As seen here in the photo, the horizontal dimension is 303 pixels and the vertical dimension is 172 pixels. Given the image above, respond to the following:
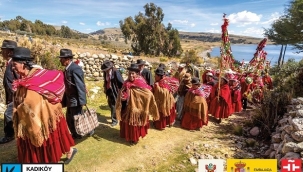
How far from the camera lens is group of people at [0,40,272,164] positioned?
3602mm

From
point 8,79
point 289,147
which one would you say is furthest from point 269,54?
point 8,79

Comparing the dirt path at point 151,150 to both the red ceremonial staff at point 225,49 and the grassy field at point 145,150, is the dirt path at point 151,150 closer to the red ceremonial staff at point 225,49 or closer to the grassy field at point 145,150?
the grassy field at point 145,150

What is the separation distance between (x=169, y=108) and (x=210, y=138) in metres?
1.34

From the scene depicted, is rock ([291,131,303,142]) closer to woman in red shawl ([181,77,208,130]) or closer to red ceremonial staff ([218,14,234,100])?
woman in red shawl ([181,77,208,130])

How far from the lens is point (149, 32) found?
116ft

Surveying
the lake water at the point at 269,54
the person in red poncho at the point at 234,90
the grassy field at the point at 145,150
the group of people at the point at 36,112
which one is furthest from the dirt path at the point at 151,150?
the lake water at the point at 269,54

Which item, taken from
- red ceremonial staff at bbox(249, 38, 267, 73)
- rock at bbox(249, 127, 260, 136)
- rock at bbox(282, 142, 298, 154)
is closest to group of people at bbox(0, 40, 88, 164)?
rock at bbox(282, 142, 298, 154)

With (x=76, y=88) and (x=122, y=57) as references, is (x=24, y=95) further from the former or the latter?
(x=122, y=57)

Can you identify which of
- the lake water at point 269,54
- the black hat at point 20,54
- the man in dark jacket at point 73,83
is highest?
the black hat at point 20,54

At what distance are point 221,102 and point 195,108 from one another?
4.63ft

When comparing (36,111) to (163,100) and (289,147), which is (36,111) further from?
(289,147)

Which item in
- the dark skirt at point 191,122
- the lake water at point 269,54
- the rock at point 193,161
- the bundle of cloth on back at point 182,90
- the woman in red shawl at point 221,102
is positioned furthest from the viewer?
the lake water at point 269,54

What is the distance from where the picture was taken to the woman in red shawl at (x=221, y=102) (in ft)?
25.9

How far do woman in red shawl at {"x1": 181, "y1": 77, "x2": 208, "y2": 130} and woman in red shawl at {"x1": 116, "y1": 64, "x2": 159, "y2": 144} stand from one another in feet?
5.76
